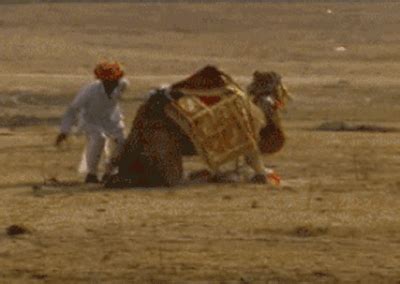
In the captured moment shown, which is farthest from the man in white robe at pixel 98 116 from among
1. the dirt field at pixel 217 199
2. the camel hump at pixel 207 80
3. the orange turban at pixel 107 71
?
the camel hump at pixel 207 80

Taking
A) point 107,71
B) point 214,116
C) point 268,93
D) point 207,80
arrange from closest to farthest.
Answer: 1. point 214,116
2. point 207,80
3. point 107,71
4. point 268,93

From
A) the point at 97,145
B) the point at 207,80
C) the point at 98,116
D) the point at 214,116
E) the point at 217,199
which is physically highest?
the point at 207,80

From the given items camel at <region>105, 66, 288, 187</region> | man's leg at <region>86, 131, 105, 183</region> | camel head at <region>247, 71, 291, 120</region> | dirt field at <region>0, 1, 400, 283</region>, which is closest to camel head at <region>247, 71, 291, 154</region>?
camel head at <region>247, 71, 291, 120</region>

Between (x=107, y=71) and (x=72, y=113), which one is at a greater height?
(x=107, y=71)

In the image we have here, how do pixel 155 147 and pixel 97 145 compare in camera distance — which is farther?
pixel 97 145

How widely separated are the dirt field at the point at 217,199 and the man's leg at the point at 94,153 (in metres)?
0.22

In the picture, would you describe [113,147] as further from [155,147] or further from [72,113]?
[155,147]

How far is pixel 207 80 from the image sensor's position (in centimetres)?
1612

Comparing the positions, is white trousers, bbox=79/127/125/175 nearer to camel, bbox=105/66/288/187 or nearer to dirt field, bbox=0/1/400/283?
dirt field, bbox=0/1/400/283

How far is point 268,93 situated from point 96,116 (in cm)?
170

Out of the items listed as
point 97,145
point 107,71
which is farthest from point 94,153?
point 107,71

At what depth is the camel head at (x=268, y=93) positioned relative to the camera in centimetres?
1680

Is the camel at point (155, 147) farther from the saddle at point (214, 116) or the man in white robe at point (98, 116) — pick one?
the man in white robe at point (98, 116)

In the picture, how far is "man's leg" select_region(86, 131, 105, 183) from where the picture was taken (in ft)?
53.6
